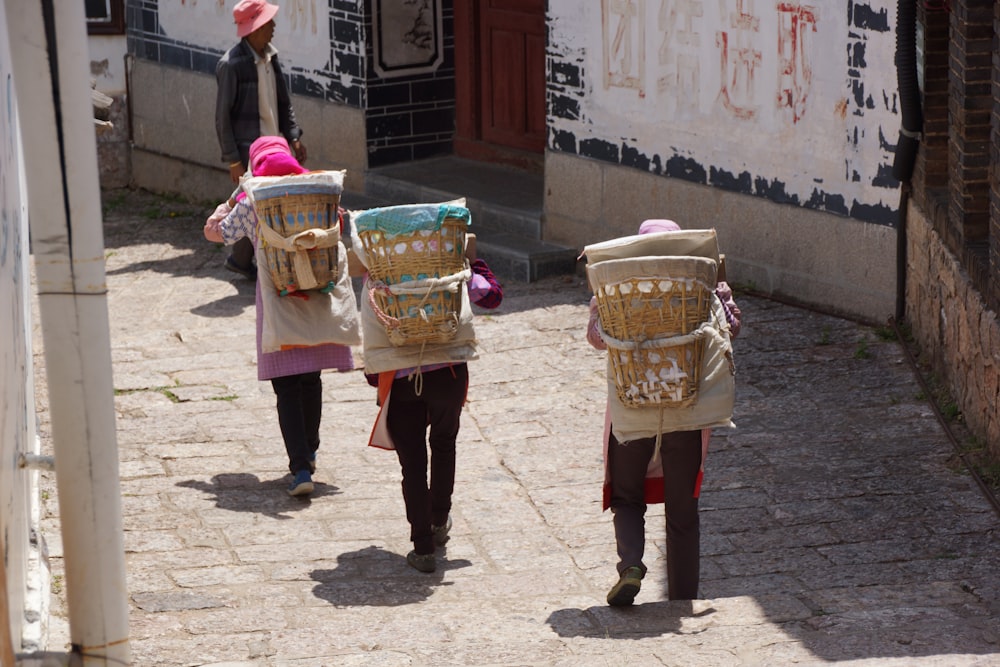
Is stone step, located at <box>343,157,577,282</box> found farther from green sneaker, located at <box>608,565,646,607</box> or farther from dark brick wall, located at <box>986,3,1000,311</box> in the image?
green sneaker, located at <box>608,565,646,607</box>

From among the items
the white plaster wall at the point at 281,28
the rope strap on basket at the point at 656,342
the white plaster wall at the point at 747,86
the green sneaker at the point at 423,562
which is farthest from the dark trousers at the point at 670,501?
the white plaster wall at the point at 281,28

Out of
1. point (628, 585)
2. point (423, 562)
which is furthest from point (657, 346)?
point (423, 562)

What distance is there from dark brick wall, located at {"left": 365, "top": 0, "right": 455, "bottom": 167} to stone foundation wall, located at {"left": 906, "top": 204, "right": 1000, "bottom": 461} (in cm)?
491

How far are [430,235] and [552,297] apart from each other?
4.48 meters

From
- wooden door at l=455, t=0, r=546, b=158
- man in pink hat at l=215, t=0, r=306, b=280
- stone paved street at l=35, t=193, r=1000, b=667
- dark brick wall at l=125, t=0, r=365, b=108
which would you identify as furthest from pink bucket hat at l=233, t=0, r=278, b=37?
wooden door at l=455, t=0, r=546, b=158

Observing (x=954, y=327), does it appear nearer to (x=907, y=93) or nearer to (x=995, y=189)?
(x=995, y=189)

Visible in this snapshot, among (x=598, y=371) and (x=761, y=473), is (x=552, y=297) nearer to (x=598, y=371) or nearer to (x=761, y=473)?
(x=598, y=371)

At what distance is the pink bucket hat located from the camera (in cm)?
962

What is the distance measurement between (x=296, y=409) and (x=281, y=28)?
21.8 ft

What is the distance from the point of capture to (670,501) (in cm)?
552

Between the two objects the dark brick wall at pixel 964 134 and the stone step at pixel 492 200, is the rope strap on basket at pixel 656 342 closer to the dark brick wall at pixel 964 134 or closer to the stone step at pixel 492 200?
the dark brick wall at pixel 964 134

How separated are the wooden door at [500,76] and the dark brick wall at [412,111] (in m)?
0.08

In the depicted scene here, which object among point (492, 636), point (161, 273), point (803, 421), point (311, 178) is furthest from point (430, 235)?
point (161, 273)

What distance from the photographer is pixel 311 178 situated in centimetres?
641
